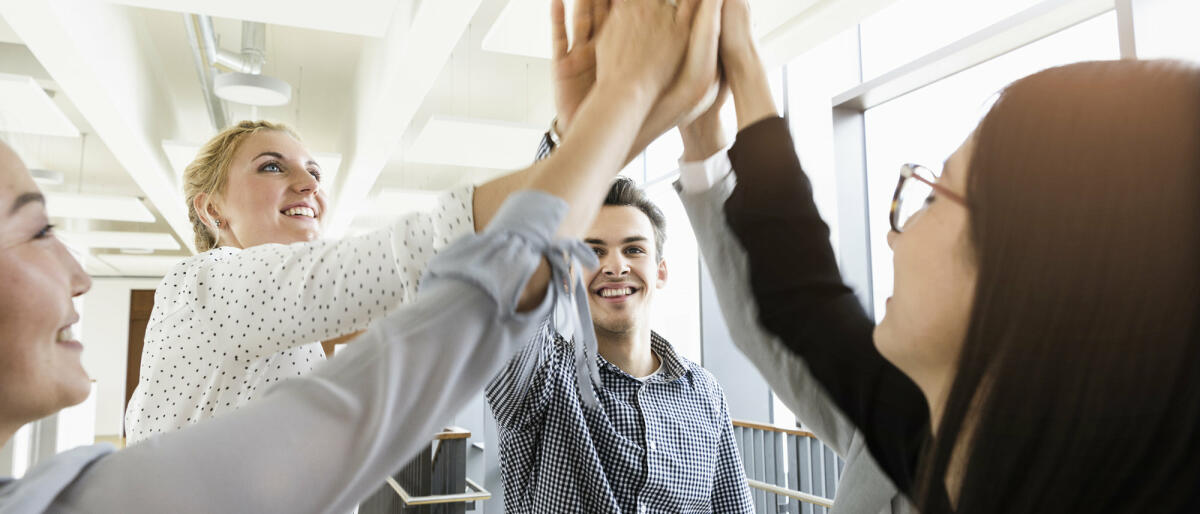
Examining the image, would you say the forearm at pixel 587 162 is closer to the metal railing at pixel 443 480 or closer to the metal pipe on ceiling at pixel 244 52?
the metal railing at pixel 443 480

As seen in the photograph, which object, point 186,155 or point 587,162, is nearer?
point 587,162

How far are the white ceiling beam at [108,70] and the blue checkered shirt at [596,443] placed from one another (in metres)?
3.05

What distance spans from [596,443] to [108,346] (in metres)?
17.0

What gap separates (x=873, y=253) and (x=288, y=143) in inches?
134

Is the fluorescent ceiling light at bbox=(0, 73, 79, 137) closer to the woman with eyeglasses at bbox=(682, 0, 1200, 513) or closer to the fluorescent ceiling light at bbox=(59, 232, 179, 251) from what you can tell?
the woman with eyeglasses at bbox=(682, 0, 1200, 513)

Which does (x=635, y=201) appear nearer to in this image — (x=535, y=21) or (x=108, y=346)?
(x=535, y=21)

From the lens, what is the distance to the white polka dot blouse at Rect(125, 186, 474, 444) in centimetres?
74

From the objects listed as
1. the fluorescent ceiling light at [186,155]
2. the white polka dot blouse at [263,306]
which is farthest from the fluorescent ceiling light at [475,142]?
the white polka dot blouse at [263,306]

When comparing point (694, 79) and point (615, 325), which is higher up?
point (694, 79)

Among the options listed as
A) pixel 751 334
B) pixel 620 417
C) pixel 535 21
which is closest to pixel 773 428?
pixel 535 21

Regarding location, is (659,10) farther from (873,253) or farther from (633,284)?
(873,253)

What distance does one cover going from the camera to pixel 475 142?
17.4 feet

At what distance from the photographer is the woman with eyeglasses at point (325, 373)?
18.2 inches

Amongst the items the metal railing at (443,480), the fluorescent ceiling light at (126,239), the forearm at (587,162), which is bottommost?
the metal railing at (443,480)
